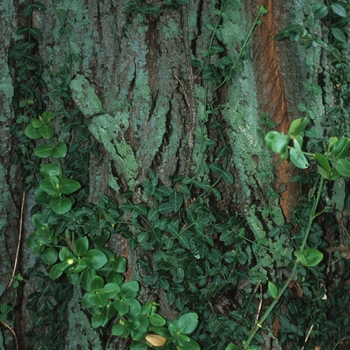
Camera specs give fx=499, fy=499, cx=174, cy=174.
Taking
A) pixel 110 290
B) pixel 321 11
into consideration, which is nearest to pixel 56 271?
pixel 110 290

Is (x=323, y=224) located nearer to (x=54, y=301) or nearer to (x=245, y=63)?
(x=245, y=63)

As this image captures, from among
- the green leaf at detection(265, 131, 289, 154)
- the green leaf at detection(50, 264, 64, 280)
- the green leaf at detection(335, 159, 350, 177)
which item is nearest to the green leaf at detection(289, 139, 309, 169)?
the green leaf at detection(265, 131, 289, 154)

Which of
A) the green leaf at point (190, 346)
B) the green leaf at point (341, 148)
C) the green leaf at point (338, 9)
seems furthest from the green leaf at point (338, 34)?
the green leaf at point (190, 346)

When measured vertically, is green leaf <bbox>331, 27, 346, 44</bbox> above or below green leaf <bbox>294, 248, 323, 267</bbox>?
above

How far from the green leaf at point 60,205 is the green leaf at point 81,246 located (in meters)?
0.09

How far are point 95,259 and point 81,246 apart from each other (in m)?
0.05

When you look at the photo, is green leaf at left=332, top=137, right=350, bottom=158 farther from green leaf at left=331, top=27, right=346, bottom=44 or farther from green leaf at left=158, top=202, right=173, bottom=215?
green leaf at left=158, top=202, right=173, bottom=215

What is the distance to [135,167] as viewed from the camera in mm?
1349

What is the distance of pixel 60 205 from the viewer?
137 centimetres

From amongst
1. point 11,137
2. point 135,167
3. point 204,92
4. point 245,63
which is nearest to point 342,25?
point 245,63

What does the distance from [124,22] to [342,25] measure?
0.58 m

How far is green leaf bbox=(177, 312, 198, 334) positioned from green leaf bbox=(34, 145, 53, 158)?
1.93 feet

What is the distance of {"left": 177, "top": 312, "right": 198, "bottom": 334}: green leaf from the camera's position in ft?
4.35

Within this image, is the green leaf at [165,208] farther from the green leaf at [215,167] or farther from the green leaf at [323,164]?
the green leaf at [323,164]
